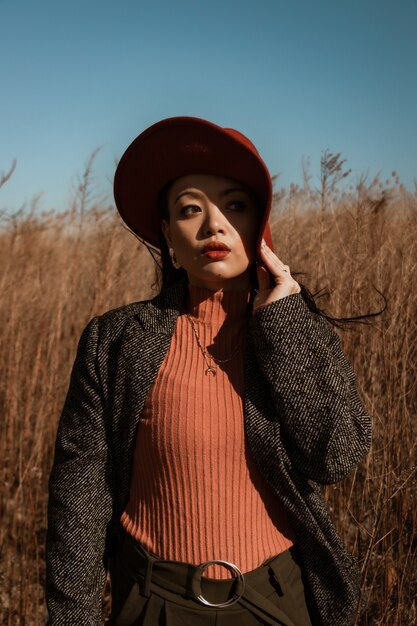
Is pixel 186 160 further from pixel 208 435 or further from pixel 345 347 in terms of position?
pixel 345 347

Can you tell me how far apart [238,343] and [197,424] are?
0.21 meters

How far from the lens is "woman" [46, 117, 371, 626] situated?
1.04 meters

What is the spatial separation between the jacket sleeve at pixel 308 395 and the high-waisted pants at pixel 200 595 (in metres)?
0.23

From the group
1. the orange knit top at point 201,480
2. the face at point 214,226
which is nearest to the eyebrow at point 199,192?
the face at point 214,226

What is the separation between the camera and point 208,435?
106 cm

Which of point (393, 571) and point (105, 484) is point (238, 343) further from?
point (393, 571)

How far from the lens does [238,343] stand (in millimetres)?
1182

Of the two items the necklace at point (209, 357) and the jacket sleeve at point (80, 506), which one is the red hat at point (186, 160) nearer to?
the necklace at point (209, 357)

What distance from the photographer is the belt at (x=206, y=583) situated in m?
1.02

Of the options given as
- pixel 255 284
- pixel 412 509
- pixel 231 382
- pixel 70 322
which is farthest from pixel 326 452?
pixel 70 322

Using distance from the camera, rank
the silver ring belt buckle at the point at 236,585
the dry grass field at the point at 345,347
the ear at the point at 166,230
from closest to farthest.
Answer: the silver ring belt buckle at the point at 236,585 → the ear at the point at 166,230 → the dry grass field at the point at 345,347

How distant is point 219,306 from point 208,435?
30cm

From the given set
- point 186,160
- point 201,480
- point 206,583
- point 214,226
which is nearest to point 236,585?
point 206,583

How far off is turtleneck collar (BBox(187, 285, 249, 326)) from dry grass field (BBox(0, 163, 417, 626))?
0.50 metres
